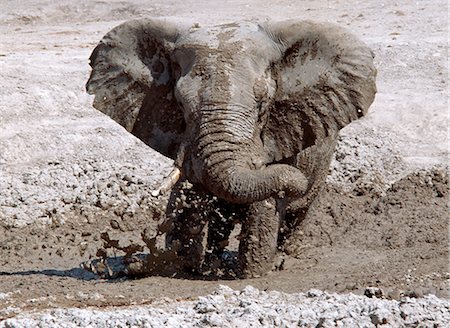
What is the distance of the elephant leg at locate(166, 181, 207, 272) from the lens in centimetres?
1077

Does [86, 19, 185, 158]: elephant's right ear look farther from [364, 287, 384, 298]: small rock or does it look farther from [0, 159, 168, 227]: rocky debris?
[0, 159, 168, 227]: rocky debris

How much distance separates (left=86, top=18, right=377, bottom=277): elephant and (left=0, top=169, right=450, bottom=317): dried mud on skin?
→ 538 millimetres

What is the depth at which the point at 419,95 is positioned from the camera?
54.4 ft

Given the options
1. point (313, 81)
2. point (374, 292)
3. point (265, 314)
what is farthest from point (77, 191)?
point (265, 314)

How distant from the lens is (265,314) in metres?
8.15

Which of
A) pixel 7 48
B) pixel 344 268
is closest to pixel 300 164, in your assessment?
pixel 344 268

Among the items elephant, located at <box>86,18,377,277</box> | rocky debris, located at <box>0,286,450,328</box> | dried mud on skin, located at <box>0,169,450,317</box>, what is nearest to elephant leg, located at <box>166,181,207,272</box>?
elephant, located at <box>86,18,377,277</box>

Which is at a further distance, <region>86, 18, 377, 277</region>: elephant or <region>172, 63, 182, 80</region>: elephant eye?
<region>172, 63, 182, 80</region>: elephant eye

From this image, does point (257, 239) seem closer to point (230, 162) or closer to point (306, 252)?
point (230, 162)

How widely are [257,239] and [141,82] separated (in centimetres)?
164

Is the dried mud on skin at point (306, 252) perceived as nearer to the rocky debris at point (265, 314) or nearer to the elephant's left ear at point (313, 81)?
the rocky debris at point (265, 314)

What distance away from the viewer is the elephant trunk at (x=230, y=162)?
950cm

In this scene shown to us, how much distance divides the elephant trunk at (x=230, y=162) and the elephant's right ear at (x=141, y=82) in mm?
838

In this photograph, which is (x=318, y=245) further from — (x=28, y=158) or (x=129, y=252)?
(x=28, y=158)
